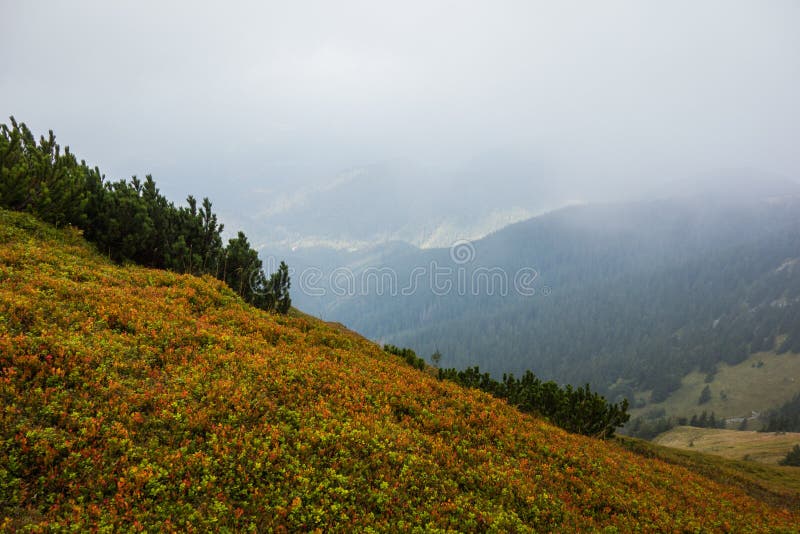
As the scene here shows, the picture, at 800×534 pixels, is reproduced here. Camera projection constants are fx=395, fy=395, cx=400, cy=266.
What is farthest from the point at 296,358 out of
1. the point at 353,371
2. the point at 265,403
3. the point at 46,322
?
the point at 46,322

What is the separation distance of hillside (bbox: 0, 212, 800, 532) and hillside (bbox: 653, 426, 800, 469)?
278 ft

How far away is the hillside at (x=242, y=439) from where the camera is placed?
698 cm

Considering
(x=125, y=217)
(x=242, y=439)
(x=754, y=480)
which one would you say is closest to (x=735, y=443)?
(x=754, y=480)

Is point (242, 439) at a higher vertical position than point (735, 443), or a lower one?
higher

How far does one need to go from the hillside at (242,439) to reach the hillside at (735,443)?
278 ft

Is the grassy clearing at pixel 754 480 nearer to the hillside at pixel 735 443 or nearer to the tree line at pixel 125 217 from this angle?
the tree line at pixel 125 217

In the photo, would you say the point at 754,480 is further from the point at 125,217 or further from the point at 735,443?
the point at 735,443

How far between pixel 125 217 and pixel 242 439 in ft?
50.6

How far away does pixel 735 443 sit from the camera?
98.6 m

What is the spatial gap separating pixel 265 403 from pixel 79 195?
16107mm

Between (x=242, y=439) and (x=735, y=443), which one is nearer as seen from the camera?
(x=242, y=439)

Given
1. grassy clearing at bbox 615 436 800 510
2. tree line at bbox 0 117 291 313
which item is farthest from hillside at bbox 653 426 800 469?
tree line at bbox 0 117 291 313

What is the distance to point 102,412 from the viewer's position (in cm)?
811

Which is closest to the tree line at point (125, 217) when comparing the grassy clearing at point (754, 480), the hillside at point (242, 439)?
the hillside at point (242, 439)
